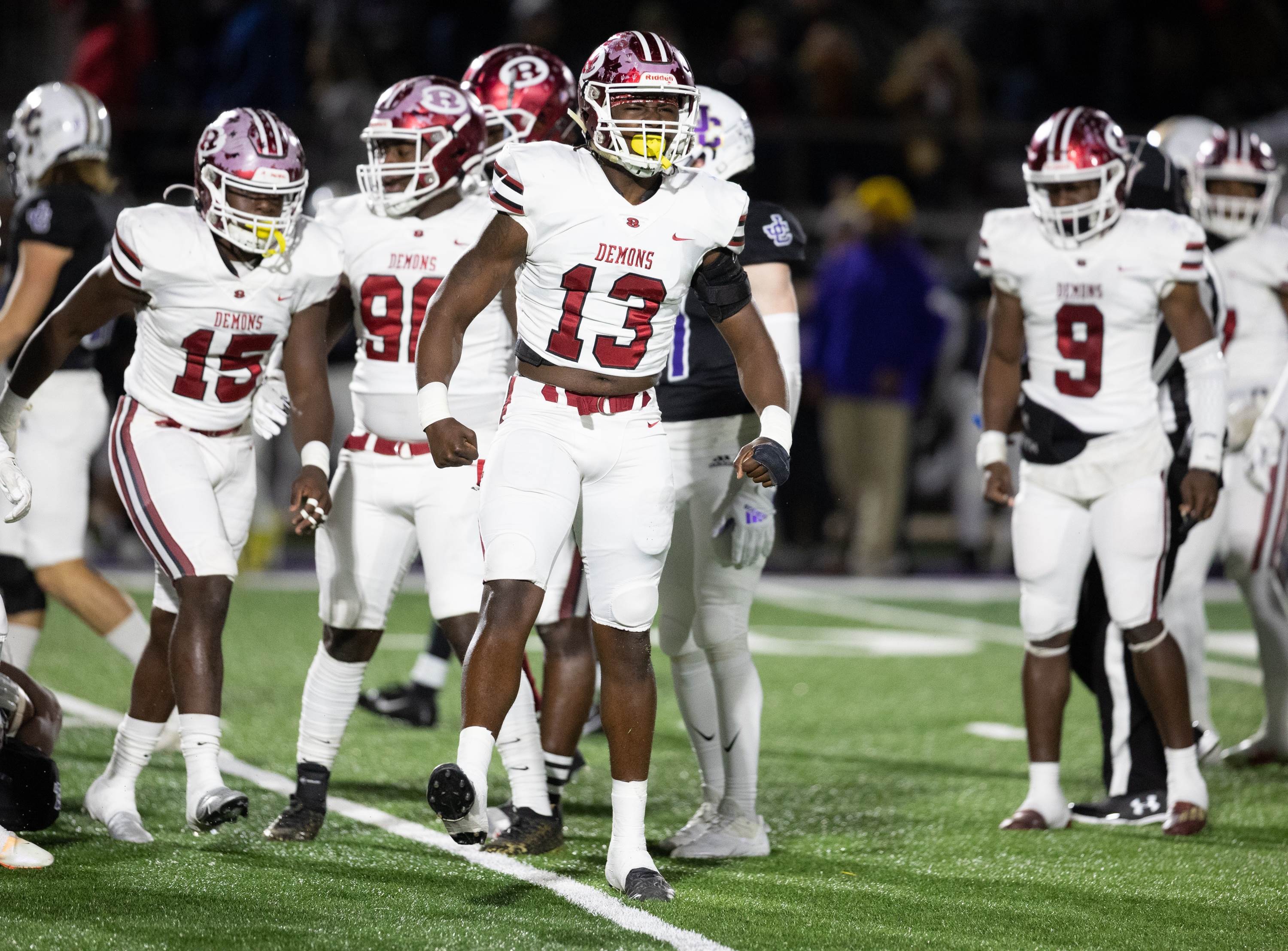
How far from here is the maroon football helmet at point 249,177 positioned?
4.32 metres

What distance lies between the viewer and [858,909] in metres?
3.80

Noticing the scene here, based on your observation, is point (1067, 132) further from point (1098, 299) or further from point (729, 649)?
point (729, 649)

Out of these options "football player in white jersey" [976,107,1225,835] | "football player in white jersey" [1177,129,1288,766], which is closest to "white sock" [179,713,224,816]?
"football player in white jersey" [976,107,1225,835]

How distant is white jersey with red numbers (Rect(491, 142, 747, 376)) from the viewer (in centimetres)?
383

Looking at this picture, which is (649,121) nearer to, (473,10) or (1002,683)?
(1002,683)

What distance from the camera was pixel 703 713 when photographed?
15.0 ft

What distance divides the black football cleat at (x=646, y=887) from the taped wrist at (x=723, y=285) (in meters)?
1.25

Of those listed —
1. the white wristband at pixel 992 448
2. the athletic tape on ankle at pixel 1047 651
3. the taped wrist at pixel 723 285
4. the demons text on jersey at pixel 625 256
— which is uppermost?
Result: the demons text on jersey at pixel 625 256

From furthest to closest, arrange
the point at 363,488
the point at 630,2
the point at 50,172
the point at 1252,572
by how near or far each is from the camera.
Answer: the point at 630,2, the point at 1252,572, the point at 50,172, the point at 363,488

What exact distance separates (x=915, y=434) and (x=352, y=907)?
920cm

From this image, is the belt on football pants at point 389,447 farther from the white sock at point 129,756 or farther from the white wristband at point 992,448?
the white wristband at point 992,448

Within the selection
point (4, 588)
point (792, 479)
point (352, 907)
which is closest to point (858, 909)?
point (352, 907)

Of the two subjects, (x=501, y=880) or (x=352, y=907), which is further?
(x=501, y=880)

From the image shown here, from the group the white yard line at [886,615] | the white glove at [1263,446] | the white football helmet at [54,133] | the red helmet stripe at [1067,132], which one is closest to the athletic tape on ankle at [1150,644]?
the white glove at [1263,446]
